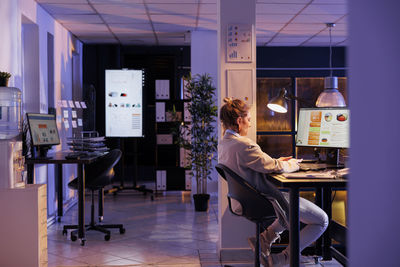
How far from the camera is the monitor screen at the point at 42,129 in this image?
4699 mm

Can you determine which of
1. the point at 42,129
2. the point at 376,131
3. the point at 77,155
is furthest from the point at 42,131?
the point at 376,131

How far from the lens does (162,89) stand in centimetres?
767

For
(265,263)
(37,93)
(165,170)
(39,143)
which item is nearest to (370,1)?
(265,263)

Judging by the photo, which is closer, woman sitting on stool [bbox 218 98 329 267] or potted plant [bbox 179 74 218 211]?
woman sitting on stool [bbox 218 98 329 267]

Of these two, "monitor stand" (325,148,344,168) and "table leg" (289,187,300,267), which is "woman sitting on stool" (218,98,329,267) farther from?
"monitor stand" (325,148,344,168)

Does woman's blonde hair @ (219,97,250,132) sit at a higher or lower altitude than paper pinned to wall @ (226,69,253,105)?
lower

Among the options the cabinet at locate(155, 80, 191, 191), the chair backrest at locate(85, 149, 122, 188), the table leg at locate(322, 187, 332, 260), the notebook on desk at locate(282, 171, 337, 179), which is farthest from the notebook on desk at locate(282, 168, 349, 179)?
the cabinet at locate(155, 80, 191, 191)

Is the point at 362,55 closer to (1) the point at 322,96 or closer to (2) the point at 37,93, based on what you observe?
(1) the point at 322,96

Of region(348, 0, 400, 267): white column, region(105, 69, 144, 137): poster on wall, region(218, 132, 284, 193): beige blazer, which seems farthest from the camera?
region(105, 69, 144, 137): poster on wall

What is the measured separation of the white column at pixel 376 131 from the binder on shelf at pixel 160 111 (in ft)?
22.1

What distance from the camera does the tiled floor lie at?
4.11 metres

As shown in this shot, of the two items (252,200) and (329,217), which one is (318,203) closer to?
(329,217)

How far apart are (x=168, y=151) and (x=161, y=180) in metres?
0.51

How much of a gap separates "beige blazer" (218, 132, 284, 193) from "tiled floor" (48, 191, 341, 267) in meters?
1.09
